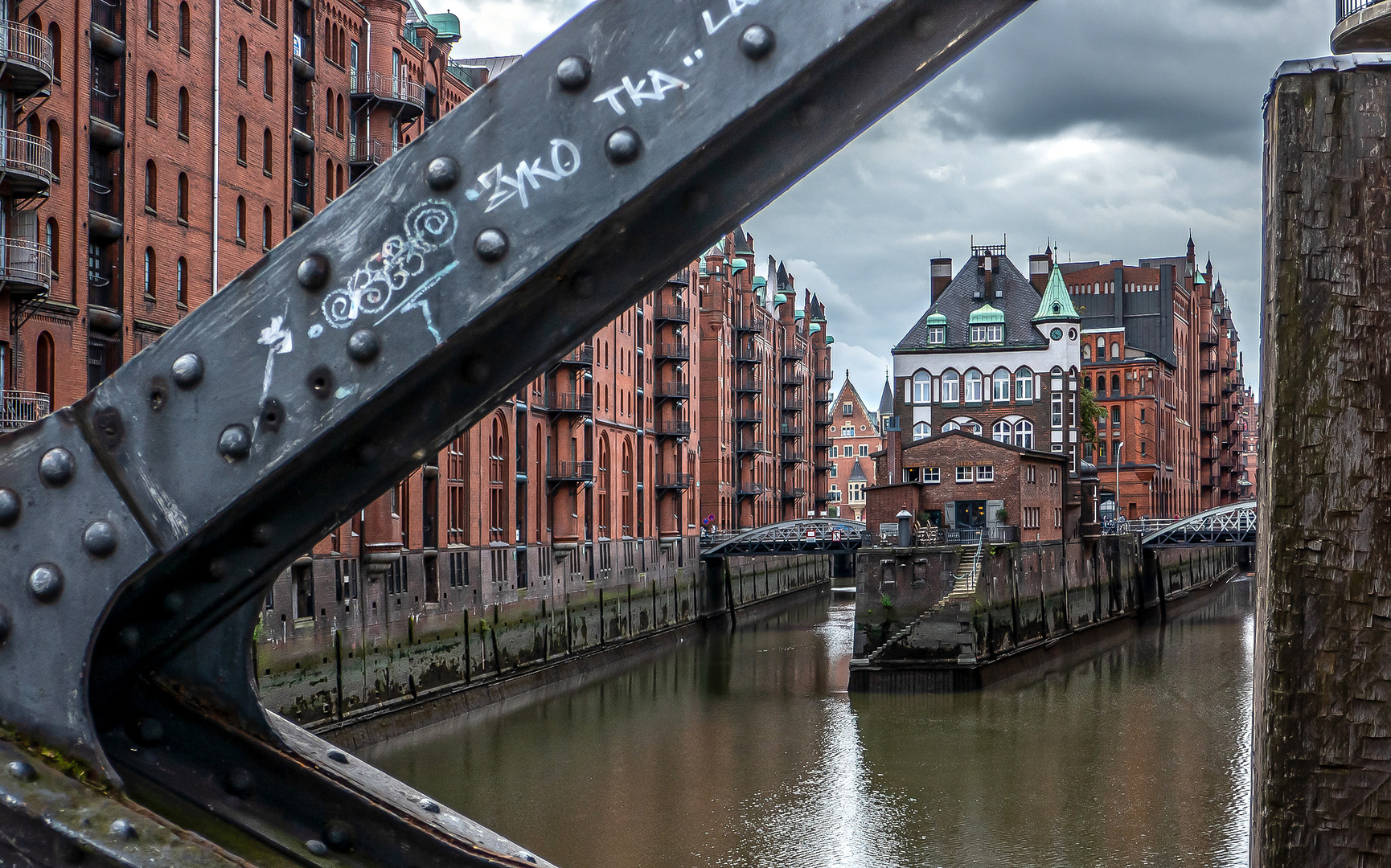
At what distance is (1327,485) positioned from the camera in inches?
78.3

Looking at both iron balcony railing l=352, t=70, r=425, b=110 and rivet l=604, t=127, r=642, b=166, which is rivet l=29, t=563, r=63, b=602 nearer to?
rivet l=604, t=127, r=642, b=166

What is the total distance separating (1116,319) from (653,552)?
1751 inches

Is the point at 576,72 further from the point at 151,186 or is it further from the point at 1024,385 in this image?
the point at 1024,385

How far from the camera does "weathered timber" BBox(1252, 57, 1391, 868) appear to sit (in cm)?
197

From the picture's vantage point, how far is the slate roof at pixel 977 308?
58844 millimetres

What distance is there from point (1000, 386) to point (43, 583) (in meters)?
57.9

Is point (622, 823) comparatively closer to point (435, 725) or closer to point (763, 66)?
point (435, 725)

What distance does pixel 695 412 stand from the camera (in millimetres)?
66312

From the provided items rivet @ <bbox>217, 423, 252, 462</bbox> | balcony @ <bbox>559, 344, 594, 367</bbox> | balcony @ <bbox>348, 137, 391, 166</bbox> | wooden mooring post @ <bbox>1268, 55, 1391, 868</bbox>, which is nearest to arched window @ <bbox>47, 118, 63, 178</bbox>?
balcony @ <bbox>348, 137, 391, 166</bbox>

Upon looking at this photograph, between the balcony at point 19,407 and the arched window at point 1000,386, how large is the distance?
4235 centimetres

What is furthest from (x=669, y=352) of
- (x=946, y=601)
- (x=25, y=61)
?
(x=25, y=61)

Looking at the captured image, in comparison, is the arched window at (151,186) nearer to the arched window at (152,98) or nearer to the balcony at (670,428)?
the arched window at (152,98)

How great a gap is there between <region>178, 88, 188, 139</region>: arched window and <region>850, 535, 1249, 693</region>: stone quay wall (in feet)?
60.5

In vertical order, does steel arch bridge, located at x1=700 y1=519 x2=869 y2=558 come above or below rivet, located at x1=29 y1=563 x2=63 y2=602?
below
